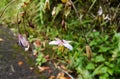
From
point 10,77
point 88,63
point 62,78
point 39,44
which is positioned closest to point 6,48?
point 39,44

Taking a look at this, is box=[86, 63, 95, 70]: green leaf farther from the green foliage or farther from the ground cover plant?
the green foliage

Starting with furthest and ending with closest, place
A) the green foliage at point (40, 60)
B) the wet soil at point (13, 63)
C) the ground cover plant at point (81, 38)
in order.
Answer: the green foliage at point (40, 60)
the wet soil at point (13, 63)
the ground cover plant at point (81, 38)

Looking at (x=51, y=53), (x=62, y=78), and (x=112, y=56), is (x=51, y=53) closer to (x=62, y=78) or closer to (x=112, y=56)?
(x=62, y=78)

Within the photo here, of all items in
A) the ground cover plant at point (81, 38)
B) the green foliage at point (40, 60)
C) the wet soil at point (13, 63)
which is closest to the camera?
the ground cover plant at point (81, 38)

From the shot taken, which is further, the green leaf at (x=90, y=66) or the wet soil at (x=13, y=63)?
the wet soil at (x=13, y=63)

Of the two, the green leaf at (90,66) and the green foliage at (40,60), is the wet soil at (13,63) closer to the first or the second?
the green foliage at (40,60)

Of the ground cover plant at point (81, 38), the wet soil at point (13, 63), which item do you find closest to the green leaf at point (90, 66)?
the ground cover plant at point (81, 38)

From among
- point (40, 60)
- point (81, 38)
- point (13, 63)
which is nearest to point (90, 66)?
point (81, 38)
